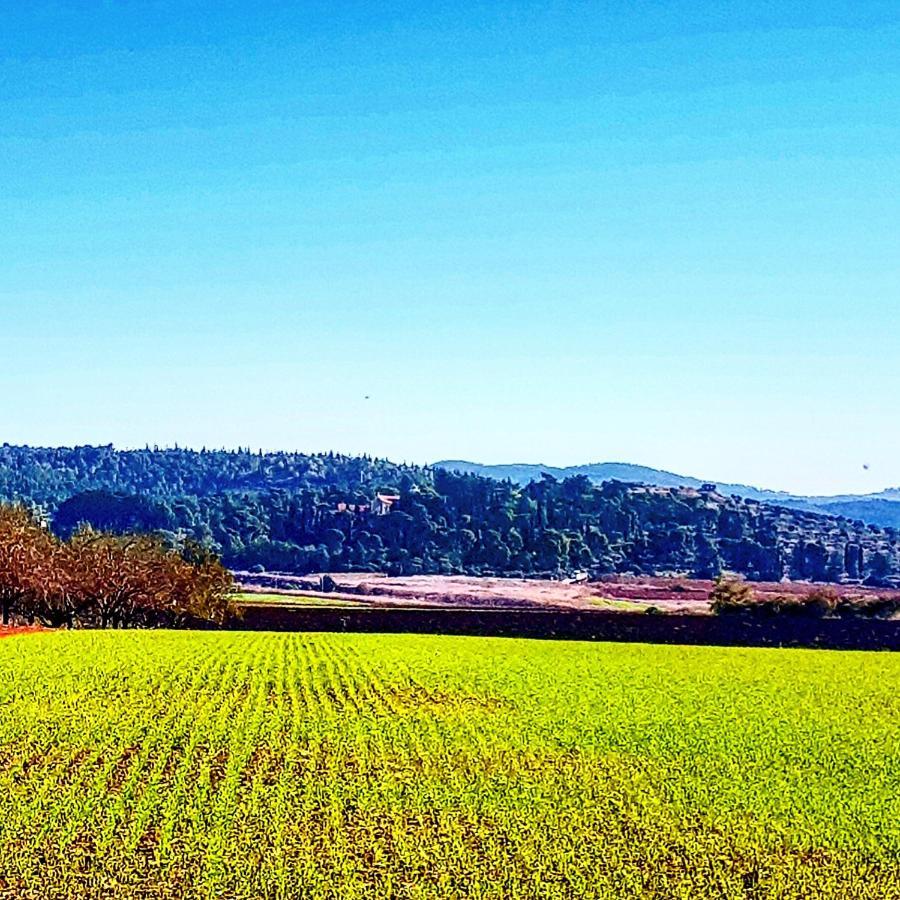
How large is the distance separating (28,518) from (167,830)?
2793 inches

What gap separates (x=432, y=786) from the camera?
26484 millimetres

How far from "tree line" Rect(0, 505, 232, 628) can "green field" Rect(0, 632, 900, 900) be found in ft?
114

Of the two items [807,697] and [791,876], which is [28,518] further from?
[791,876]

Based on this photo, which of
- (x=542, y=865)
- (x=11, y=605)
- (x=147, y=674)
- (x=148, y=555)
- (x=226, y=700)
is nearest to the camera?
(x=542, y=865)

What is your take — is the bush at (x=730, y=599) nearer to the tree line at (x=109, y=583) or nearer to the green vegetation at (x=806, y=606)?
the green vegetation at (x=806, y=606)

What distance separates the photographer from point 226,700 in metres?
39.7

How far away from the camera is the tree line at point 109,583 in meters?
83.6

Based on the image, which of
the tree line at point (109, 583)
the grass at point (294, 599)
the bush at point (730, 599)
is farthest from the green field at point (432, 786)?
the grass at point (294, 599)

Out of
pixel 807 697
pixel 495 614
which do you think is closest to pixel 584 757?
pixel 807 697

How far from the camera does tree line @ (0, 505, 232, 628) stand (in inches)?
3292

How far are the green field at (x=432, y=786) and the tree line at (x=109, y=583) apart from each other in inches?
1363

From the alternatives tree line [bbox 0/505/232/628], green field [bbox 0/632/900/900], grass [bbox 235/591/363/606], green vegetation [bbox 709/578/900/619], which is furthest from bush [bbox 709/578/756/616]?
green field [bbox 0/632/900/900]

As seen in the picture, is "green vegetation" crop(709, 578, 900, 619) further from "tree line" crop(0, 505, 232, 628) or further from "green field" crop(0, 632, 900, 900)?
"green field" crop(0, 632, 900, 900)

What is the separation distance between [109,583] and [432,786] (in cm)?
6700
